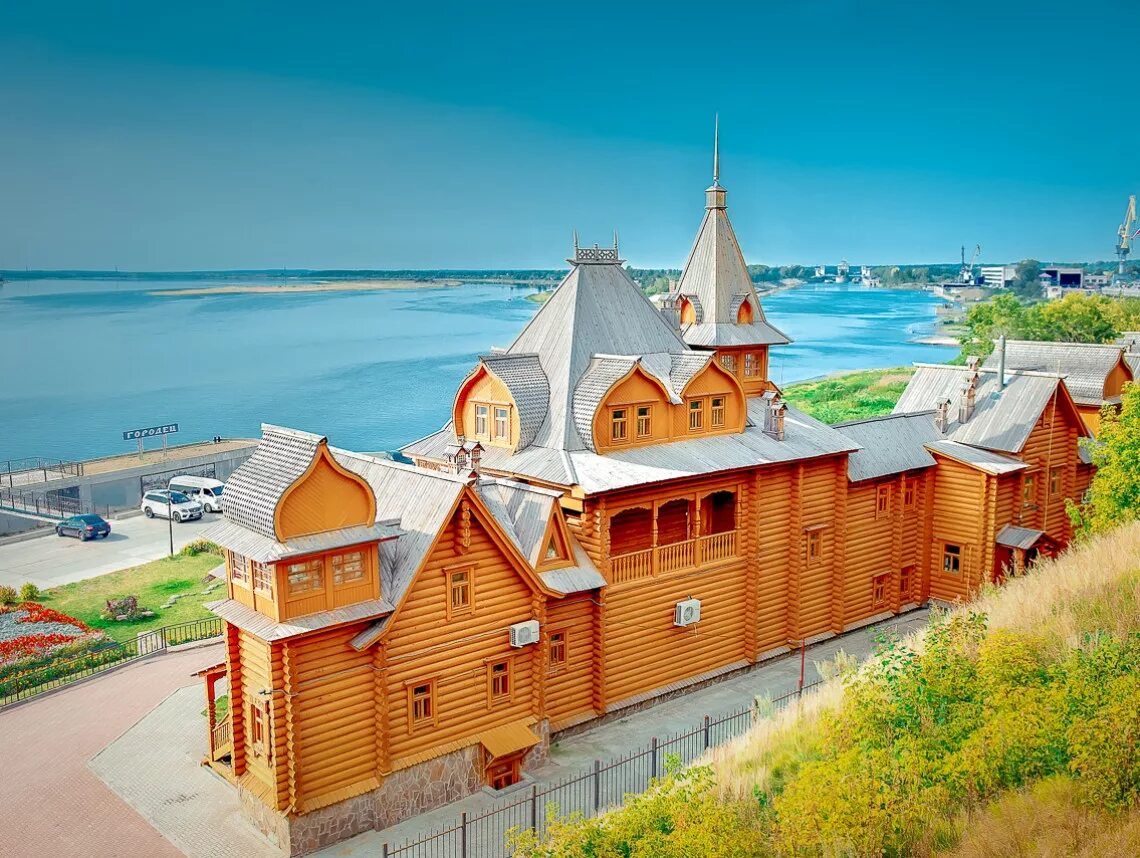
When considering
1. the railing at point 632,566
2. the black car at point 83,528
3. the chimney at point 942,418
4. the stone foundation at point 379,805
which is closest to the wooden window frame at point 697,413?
the railing at point 632,566

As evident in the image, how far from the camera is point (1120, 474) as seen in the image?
25.7 metres

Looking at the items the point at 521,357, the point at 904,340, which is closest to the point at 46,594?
the point at 521,357

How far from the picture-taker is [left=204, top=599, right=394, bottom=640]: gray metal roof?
16094 mm

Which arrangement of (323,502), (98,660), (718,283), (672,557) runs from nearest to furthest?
1. (323,502)
2. (672,557)
3. (98,660)
4. (718,283)

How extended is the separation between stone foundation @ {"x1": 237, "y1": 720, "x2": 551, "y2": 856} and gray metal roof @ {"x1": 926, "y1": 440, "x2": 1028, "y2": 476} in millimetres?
16355

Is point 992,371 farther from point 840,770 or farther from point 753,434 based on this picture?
point 840,770

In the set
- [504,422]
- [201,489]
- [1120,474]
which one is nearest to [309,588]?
[504,422]

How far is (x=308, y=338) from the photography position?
503 ft

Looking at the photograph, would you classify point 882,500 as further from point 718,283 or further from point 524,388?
point 524,388

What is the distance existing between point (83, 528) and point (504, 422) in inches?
1005

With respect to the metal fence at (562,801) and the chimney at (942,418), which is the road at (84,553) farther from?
the chimney at (942,418)

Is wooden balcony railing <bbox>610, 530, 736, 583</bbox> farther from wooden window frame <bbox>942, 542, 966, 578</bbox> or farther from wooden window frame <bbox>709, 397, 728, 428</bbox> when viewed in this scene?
wooden window frame <bbox>942, 542, 966, 578</bbox>

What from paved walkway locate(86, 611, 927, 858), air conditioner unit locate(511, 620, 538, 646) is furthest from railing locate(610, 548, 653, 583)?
paved walkway locate(86, 611, 927, 858)

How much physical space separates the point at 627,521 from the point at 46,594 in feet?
65.7
